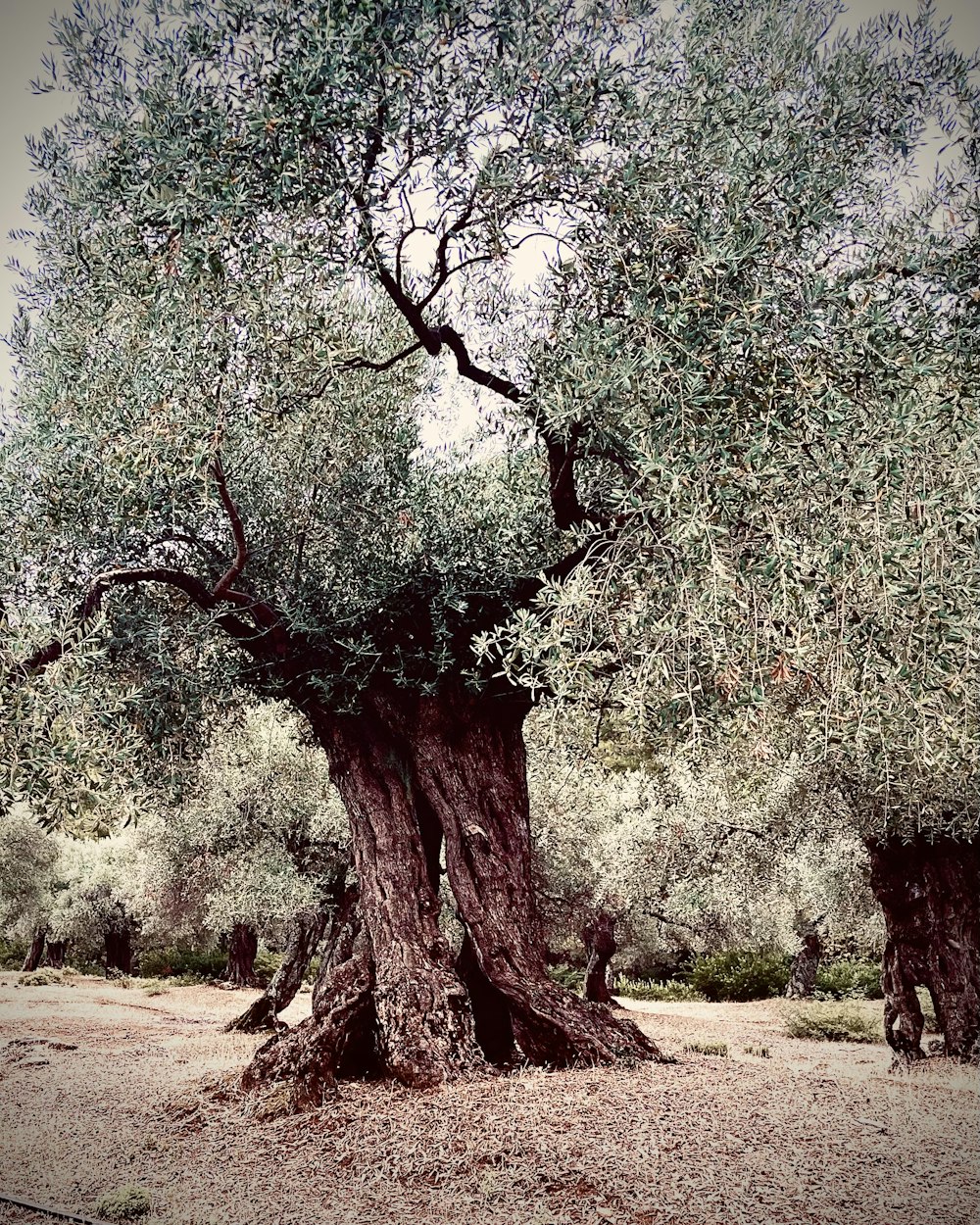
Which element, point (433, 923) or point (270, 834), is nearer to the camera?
point (433, 923)

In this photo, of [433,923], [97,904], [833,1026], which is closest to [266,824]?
[433,923]

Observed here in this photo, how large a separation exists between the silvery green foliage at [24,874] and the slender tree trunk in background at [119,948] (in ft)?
8.58

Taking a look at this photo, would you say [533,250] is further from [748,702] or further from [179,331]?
[748,702]

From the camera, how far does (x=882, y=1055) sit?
15.6m

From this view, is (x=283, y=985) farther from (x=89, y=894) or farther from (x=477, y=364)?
(x=89, y=894)

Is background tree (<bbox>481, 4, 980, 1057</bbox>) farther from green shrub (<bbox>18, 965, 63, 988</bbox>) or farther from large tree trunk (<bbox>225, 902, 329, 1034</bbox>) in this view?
green shrub (<bbox>18, 965, 63, 988</bbox>)

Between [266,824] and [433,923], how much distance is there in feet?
32.6

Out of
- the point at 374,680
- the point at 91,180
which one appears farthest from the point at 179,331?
the point at 374,680

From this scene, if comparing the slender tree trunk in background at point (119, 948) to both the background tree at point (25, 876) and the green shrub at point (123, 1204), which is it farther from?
the green shrub at point (123, 1204)

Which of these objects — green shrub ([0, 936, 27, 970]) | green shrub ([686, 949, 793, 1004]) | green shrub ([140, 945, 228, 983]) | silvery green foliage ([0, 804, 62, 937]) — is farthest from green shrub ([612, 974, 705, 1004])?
green shrub ([0, 936, 27, 970])

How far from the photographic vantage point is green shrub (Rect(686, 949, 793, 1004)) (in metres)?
27.6

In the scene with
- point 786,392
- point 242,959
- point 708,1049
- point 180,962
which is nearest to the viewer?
point 786,392

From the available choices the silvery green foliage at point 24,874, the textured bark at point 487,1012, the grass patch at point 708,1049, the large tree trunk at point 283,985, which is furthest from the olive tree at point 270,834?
the silvery green foliage at point 24,874

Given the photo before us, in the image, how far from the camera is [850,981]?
2650 centimetres
